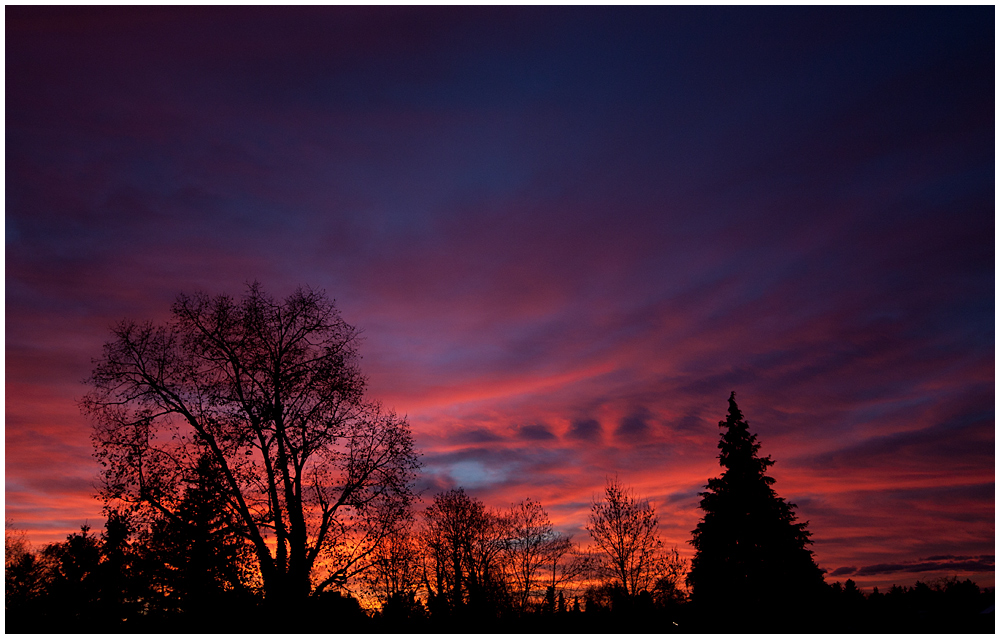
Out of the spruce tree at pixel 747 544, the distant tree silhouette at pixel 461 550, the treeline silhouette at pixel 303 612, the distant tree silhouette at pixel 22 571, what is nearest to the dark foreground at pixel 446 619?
the treeline silhouette at pixel 303 612

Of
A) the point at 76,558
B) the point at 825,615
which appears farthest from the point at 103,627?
the point at 76,558

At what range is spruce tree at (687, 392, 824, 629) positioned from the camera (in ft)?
125

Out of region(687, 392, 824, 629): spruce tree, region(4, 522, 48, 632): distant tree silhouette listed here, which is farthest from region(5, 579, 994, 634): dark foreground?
region(4, 522, 48, 632): distant tree silhouette

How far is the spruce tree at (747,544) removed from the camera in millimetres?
38031

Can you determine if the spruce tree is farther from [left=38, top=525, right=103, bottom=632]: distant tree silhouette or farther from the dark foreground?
[left=38, top=525, right=103, bottom=632]: distant tree silhouette

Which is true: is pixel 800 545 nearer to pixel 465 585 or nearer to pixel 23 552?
pixel 465 585

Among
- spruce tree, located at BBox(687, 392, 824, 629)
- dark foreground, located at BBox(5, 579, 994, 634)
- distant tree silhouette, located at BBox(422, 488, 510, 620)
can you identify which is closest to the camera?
dark foreground, located at BBox(5, 579, 994, 634)

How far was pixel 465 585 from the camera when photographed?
187ft

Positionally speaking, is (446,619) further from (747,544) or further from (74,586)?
(74,586)

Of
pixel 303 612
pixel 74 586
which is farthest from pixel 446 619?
pixel 74 586

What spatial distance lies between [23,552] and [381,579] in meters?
77.5

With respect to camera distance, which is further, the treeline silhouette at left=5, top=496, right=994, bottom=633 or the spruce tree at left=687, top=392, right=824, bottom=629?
the spruce tree at left=687, top=392, right=824, bottom=629

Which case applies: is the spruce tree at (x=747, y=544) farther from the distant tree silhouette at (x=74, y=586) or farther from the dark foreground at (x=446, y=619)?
the distant tree silhouette at (x=74, y=586)

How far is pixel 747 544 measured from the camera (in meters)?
39.6
